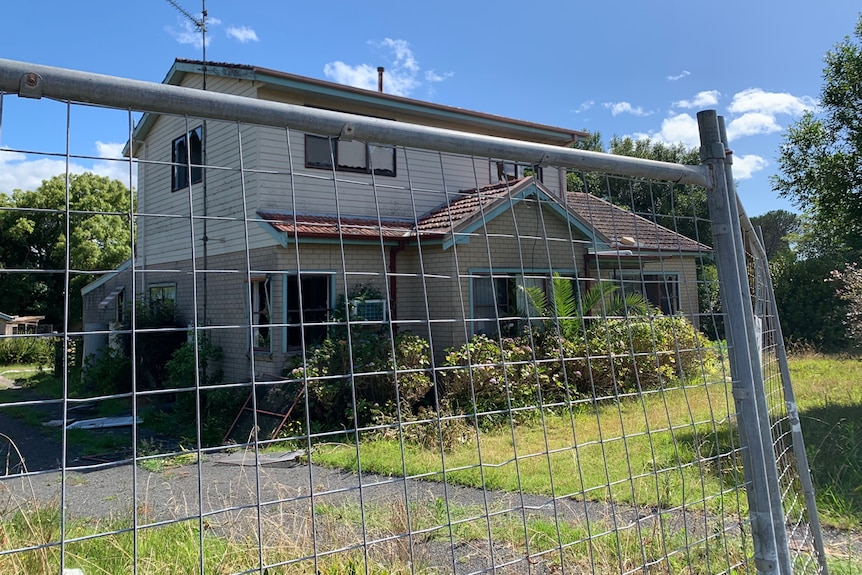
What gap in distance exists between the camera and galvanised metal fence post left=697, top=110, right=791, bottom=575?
2.55m

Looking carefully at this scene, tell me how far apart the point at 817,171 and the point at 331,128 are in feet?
37.5

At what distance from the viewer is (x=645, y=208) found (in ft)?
96.0

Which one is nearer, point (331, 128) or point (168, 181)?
point (331, 128)

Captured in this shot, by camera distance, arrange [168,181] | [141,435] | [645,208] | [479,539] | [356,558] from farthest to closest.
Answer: [645,208] < [168,181] < [141,435] < [479,539] < [356,558]

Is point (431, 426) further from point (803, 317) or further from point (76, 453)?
point (803, 317)

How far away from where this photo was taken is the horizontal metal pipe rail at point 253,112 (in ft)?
4.65

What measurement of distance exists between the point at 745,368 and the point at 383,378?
21.6ft

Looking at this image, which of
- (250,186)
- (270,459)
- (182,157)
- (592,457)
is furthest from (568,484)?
(182,157)

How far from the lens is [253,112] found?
173 cm

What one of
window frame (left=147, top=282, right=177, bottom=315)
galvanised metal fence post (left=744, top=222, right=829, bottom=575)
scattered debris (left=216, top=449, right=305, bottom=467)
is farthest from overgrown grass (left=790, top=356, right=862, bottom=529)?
window frame (left=147, top=282, right=177, bottom=315)

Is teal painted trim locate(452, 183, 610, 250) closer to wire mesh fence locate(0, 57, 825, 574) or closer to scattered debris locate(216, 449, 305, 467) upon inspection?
wire mesh fence locate(0, 57, 825, 574)

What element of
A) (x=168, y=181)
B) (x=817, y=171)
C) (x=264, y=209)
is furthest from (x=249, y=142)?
(x=817, y=171)

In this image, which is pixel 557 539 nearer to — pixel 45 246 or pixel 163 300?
pixel 163 300

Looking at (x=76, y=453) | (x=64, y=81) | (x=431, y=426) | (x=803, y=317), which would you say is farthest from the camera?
(x=803, y=317)
